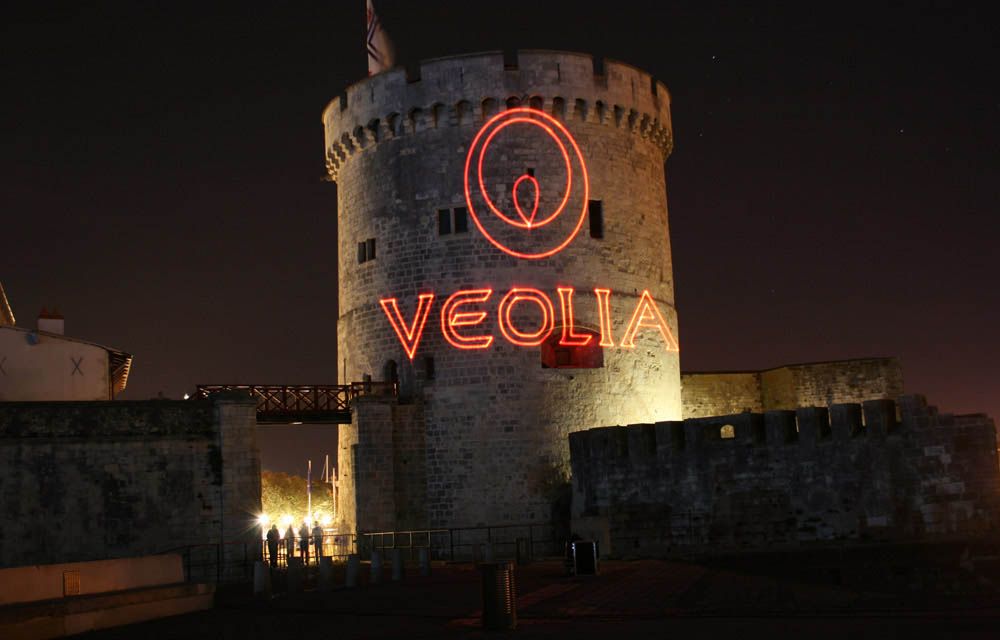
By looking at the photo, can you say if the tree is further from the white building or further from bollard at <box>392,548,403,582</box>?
bollard at <box>392,548,403,582</box>

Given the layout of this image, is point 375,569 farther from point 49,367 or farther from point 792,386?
point 792,386

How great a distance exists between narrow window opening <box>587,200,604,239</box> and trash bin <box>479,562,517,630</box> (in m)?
16.7

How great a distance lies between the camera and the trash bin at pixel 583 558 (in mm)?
18172

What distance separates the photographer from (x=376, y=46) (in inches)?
1233

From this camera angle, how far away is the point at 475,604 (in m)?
14.7

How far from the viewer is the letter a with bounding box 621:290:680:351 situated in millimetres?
28078

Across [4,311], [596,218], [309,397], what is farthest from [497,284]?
[4,311]

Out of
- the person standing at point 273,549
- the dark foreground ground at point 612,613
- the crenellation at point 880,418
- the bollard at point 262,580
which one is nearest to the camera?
the dark foreground ground at point 612,613

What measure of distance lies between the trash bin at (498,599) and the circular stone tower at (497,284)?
1387 centimetres

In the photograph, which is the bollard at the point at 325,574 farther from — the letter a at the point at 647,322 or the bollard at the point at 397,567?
the letter a at the point at 647,322

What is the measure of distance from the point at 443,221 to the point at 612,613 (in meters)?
15.5

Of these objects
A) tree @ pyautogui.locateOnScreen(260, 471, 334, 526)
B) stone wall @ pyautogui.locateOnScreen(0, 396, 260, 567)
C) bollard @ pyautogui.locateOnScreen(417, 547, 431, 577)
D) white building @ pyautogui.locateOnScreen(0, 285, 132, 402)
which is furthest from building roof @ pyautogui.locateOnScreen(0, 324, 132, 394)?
tree @ pyautogui.locateOnScreen(260, 471, 334, 526)

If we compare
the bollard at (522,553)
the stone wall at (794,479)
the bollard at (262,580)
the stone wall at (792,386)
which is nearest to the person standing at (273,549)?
the bollard at (262,580)

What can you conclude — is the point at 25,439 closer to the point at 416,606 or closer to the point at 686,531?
the point at 416,606
